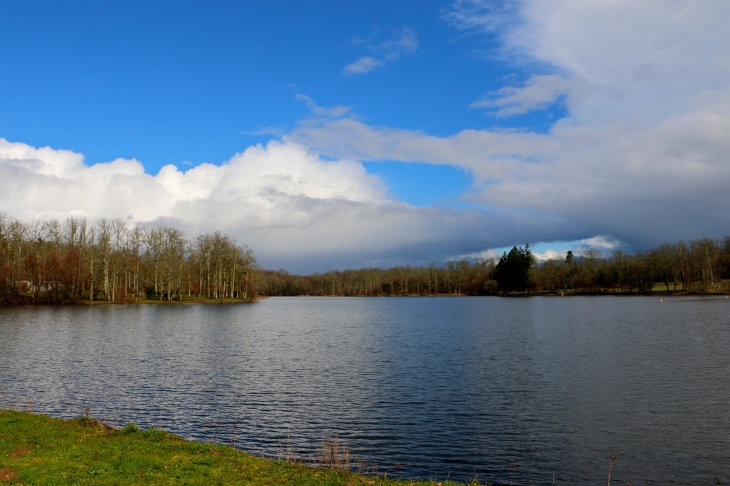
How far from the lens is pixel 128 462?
1378 cm

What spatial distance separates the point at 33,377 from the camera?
105 ft

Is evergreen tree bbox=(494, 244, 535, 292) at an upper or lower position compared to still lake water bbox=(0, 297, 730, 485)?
upper

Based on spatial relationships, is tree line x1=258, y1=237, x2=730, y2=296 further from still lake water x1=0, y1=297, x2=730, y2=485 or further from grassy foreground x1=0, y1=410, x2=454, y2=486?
grassy foreground x1=0, y1=410, x2=454, y2=486

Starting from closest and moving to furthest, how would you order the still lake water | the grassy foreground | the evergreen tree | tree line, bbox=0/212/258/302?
the grassy foreground < the still lake water < tree line, bbox=0/212/258/302 < the evergreen tree

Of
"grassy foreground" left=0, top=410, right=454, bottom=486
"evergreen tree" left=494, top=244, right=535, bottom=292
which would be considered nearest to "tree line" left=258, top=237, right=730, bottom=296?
"evergreen tree" left=494, top=244, right=535, bottom=292

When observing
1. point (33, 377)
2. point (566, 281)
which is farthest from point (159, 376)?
point (566, 281)

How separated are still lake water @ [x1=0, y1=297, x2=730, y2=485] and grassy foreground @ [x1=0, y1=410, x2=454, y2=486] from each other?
158 inches

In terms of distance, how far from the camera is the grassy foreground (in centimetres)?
1260

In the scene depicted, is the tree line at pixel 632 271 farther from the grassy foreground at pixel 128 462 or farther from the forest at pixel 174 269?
the grassy foreground at pixel 128 462

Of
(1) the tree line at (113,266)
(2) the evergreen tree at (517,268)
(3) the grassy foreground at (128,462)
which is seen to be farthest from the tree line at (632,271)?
(3) the grassy foreground at (128,462)

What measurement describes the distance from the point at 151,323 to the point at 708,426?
6928 centimetres

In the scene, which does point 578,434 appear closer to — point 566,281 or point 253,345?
point 253,345

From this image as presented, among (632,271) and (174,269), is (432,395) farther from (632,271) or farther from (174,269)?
(632,271)

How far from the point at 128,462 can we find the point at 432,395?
18183 mm
